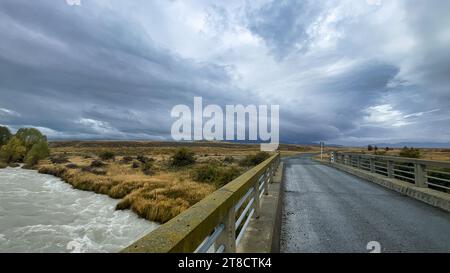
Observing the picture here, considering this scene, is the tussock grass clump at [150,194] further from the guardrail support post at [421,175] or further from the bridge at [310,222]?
the guardrail support post at [421,175]

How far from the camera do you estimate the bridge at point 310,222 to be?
81.1 inches

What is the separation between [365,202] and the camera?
8469 millimetres

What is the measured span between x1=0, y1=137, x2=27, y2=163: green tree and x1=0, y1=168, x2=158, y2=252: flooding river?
143 feet

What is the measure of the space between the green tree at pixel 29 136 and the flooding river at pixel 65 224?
167ft

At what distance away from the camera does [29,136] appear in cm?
6488

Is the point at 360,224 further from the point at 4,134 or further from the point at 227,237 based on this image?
the point at 4,134

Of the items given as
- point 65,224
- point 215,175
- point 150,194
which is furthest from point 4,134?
point 65,224

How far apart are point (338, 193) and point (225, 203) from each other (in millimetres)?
8792

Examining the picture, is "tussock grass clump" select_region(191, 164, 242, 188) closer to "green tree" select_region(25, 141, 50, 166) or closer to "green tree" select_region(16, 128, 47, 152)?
"green tree" select_region(25, 141, 50, 166)

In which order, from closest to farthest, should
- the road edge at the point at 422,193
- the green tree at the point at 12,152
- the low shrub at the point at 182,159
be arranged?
the road edge at the point at 422,193 < the low shrub at the point at 182,159 < the green tree at the point at 12,152

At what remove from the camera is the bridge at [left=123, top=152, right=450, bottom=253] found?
2061mm

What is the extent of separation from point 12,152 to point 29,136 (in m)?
11.1

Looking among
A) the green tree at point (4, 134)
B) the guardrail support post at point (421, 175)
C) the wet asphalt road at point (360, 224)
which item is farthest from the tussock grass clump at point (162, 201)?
the green tree at point (4, 134)
